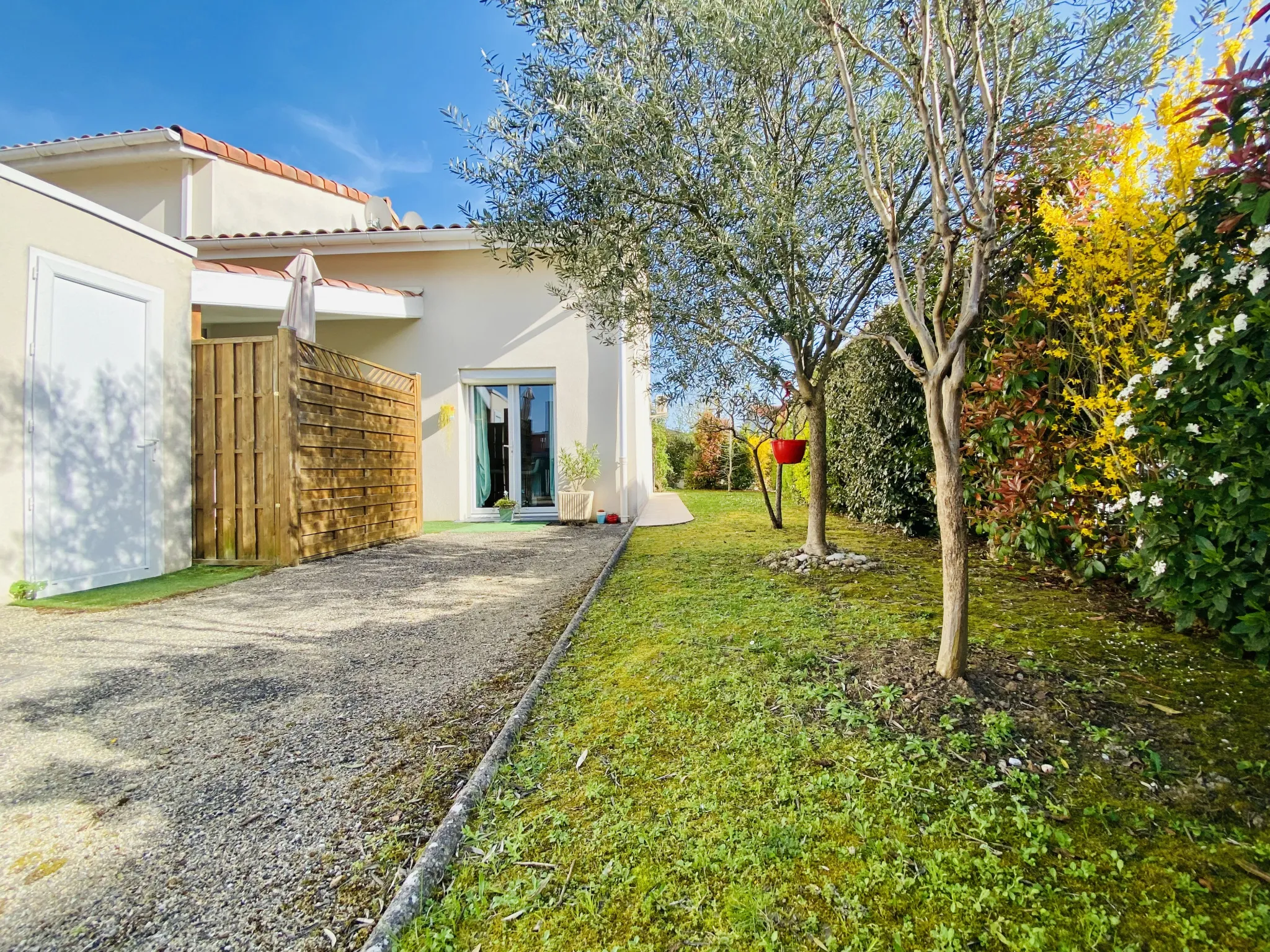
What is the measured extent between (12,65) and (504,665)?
44.8 ft

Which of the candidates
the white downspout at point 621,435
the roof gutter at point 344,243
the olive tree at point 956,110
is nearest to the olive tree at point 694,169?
the olive tree at point 956,110

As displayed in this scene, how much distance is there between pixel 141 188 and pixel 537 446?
27.9 ft

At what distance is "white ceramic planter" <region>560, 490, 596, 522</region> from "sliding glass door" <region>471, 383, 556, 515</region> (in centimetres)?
90

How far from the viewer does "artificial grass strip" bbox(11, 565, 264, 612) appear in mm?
4656

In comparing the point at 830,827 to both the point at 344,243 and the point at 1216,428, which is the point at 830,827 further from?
the point at 344,243

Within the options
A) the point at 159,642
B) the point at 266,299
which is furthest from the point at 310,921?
the point at 266,299

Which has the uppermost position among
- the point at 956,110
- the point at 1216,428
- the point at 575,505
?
the point at 956,110

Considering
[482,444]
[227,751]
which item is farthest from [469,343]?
[227,751]

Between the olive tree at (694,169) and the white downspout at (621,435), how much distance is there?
4843mm

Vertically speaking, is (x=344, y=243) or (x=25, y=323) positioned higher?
(x=344, y=243)

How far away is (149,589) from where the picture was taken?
523cm

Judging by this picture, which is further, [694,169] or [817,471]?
[817,471]

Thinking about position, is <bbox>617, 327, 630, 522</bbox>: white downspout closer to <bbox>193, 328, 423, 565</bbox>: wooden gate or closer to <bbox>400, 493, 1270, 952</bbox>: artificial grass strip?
<bbox>193, 328, 423, 565</bbox>: wooden gate

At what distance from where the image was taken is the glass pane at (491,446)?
10.6 metres
